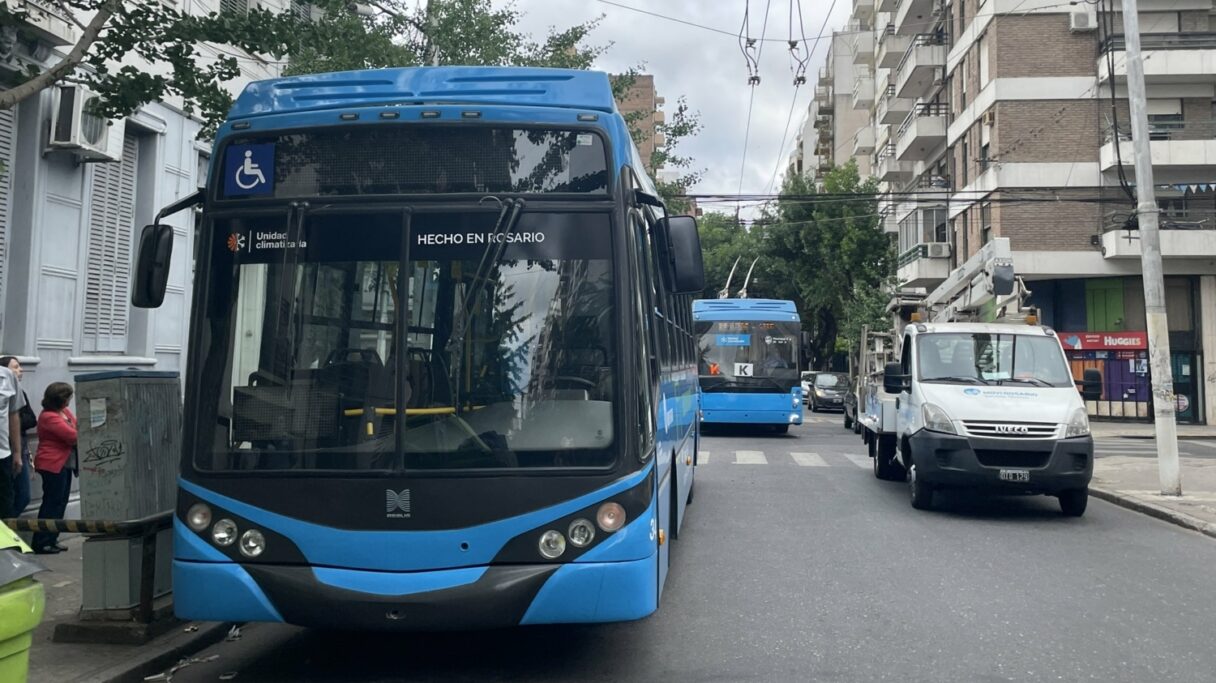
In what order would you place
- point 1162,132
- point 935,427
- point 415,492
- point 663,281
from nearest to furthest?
point 415,492 → point 663,281 → point 935,427 → point 1162,132

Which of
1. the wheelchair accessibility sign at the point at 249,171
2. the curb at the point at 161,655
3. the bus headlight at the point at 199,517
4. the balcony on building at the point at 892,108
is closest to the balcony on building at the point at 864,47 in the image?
the balcony on building at the point at 892,108

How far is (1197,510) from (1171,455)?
127 cm

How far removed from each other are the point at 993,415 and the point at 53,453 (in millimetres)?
8780

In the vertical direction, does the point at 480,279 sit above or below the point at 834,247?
below

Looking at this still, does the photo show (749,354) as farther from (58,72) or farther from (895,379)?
(58,72)

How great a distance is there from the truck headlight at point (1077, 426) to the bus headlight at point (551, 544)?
7620 mm

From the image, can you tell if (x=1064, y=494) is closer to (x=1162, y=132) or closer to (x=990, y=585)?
(x=990, y=585)

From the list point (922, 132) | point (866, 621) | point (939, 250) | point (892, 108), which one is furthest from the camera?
point (892, 108)

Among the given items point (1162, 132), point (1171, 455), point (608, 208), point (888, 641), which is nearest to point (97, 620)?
point (608, 208)

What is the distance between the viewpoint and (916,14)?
42.9 metres

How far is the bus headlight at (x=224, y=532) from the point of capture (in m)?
5.35

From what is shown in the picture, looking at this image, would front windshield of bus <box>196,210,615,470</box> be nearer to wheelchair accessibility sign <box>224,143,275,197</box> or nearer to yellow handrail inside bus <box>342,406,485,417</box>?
yellow handrail inside bus <box>342,406,485,417</box>

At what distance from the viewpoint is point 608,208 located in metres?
5.54

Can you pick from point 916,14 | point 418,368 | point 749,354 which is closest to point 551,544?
point 418,368
